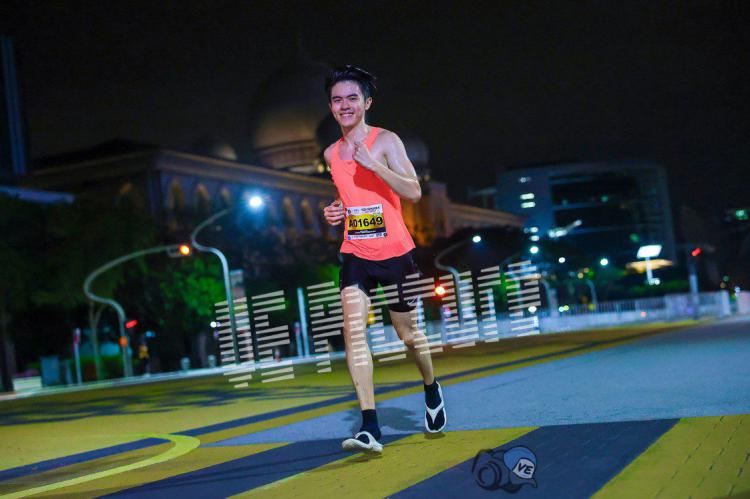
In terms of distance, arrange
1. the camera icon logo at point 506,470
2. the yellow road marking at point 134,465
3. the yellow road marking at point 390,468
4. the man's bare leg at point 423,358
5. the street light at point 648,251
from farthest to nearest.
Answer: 1. the street light at point 648,251
2. the man's bare leg at point 423,358
3. the yellow road marking at point 134,465
4. the yellow road marking at point 390,468
5. the camera icon logo at point 506,470

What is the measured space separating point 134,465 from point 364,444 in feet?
6.84

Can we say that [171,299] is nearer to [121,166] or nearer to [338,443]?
[121,166]

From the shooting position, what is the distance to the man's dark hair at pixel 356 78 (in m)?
7.28

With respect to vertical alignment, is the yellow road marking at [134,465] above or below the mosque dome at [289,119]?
below

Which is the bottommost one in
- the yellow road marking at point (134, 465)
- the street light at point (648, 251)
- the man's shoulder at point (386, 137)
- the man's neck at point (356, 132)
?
the yellow road marking at point (134, 465)

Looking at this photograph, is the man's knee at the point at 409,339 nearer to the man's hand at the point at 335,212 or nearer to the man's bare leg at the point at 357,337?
the man's bare leg at the point at 357,337

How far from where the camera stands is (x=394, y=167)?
7.26m

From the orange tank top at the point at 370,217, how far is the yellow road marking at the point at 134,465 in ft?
7.05

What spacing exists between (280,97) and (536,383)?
3726 inches

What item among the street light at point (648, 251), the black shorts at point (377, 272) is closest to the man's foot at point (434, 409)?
the black shorts at point (377, 272)

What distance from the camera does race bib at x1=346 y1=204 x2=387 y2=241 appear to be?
723 cm

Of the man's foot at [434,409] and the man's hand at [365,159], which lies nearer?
the man's hand at [365,159]

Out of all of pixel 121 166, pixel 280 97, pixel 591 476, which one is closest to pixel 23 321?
pixel 121 166

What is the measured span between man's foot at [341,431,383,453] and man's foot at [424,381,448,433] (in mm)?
762
